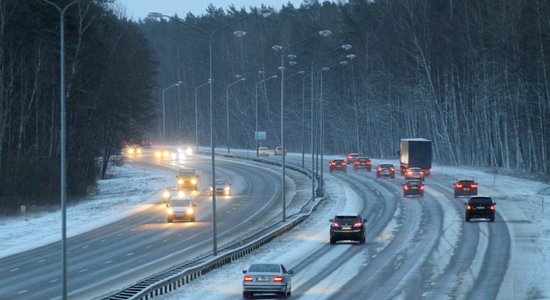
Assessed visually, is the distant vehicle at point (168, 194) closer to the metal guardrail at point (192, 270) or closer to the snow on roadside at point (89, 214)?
the snow on roadside at point (89, 214)

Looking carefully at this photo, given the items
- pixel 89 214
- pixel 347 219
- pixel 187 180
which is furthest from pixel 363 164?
pixel 347 219

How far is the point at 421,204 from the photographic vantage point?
2822 inches

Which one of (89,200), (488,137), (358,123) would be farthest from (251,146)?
(89,200)

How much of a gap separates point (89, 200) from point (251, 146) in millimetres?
103029

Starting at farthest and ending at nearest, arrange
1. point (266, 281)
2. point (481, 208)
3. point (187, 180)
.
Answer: point (187, 180) < point (481, 208) < point (266, 281)

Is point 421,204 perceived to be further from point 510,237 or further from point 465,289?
→ point 465,289

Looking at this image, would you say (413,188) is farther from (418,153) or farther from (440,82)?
(440,82)

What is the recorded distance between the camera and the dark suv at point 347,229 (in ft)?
167

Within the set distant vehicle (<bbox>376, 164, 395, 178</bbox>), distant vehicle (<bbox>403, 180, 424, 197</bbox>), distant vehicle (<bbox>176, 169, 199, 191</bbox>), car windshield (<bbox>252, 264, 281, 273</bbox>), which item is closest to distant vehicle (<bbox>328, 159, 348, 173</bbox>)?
distant vehicle (<bbox>376, 164, 395, 178</bbox>)

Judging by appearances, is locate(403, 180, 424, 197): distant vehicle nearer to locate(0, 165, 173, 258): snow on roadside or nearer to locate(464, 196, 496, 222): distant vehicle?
locate(464, 196, 496, 222): distant vehicle

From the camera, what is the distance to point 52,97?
82000 mm

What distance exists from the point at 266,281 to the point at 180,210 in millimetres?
32380

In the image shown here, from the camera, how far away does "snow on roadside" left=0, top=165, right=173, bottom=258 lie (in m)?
57.1

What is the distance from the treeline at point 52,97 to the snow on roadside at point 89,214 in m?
2.39
